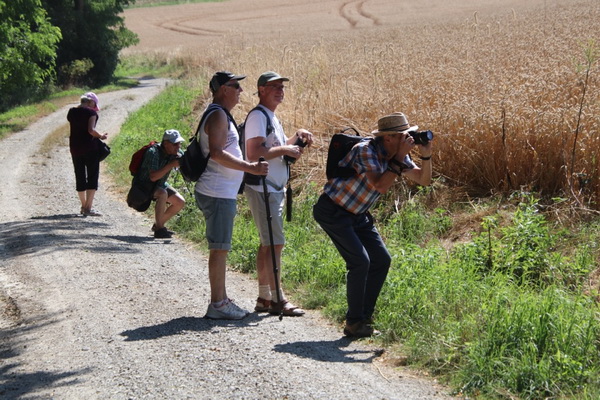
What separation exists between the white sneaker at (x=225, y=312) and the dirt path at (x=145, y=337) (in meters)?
0.07

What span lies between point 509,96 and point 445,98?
43.6 inches

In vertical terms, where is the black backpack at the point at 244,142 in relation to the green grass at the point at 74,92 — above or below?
above

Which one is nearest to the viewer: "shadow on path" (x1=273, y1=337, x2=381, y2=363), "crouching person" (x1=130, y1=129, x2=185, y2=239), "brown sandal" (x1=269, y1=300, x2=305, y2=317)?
"shadow on path" (x1=273, y1=337, x2=381, y2=363)

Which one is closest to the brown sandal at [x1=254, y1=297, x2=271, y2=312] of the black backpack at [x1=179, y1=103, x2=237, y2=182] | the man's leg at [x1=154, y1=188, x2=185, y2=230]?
the black backpack at [x1=179, y1=103, x2=237, y2=182]

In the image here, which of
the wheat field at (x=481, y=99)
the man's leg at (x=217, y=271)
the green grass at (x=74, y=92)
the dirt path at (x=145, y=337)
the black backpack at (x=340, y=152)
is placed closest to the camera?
the dirt path at (x=145, y=337)

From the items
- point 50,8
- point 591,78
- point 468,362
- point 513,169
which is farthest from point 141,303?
point 50,8

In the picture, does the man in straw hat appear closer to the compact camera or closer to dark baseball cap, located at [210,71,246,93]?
the compact camera

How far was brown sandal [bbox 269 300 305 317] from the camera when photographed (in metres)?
6.79

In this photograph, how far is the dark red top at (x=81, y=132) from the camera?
11.4 meters

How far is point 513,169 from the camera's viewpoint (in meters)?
9.35

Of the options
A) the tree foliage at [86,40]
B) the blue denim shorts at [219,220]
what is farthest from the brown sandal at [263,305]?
the tree foliage at [86,40]

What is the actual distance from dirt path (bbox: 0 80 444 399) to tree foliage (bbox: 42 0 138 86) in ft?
99.3

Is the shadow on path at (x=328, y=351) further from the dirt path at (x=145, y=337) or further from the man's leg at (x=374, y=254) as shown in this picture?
the man's leg at (x=374, y=254)

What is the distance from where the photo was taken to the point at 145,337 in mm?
6238
